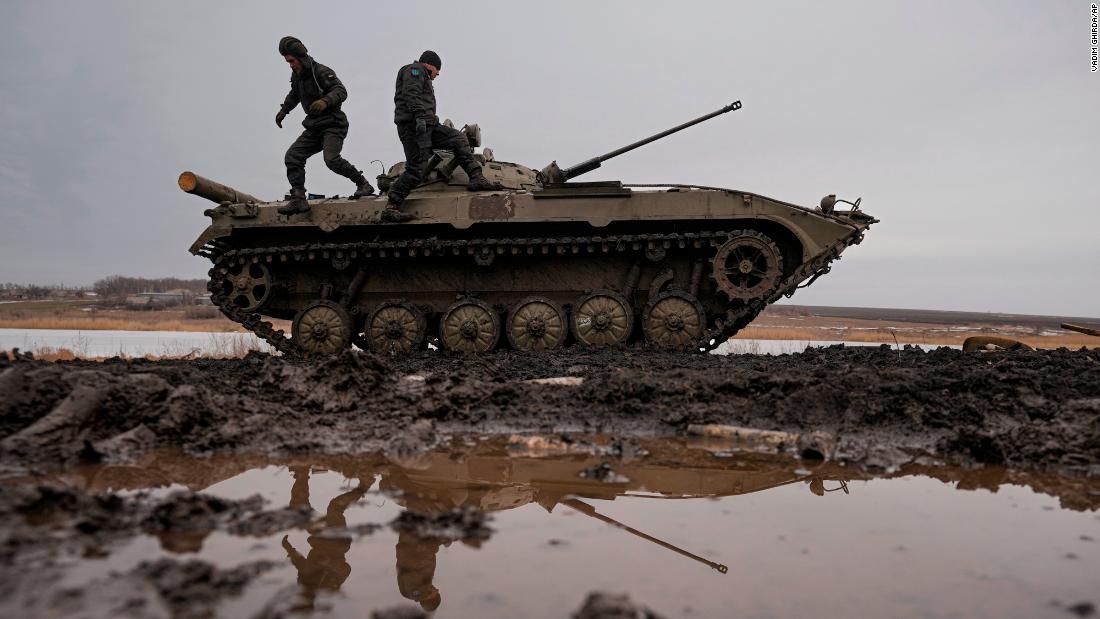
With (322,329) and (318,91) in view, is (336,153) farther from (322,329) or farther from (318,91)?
(322,329)

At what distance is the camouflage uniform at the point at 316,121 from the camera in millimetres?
11102

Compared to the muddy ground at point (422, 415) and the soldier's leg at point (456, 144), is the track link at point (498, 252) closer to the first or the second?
the soldier's leg at point (456, 144)

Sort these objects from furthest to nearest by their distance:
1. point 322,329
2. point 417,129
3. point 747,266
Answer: point 322,329, point 417,129, point 747,266

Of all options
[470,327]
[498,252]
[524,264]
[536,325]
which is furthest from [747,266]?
[470,327]

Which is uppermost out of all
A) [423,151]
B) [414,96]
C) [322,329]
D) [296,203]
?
[414,96]

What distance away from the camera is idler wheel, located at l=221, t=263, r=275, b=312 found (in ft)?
37.3

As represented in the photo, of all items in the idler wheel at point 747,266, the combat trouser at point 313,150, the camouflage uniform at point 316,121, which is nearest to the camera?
the idler wheel at point 747,266

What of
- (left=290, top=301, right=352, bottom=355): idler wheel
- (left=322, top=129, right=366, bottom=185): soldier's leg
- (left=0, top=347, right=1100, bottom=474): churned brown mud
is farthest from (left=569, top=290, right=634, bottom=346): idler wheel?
(left=322, top=129, right=366, bottom=185): soldier's leg

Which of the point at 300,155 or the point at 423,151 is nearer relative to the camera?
the point at 423,151

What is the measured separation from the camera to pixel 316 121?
11188 mm

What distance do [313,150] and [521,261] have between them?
3.53 meters

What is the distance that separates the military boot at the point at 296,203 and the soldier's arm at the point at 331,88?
1366 mm

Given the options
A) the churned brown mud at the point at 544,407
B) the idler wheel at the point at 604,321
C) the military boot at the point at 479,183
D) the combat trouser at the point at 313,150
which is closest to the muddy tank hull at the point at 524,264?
the idler wheel at the point at 604,321

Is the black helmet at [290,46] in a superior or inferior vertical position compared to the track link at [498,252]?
superior
